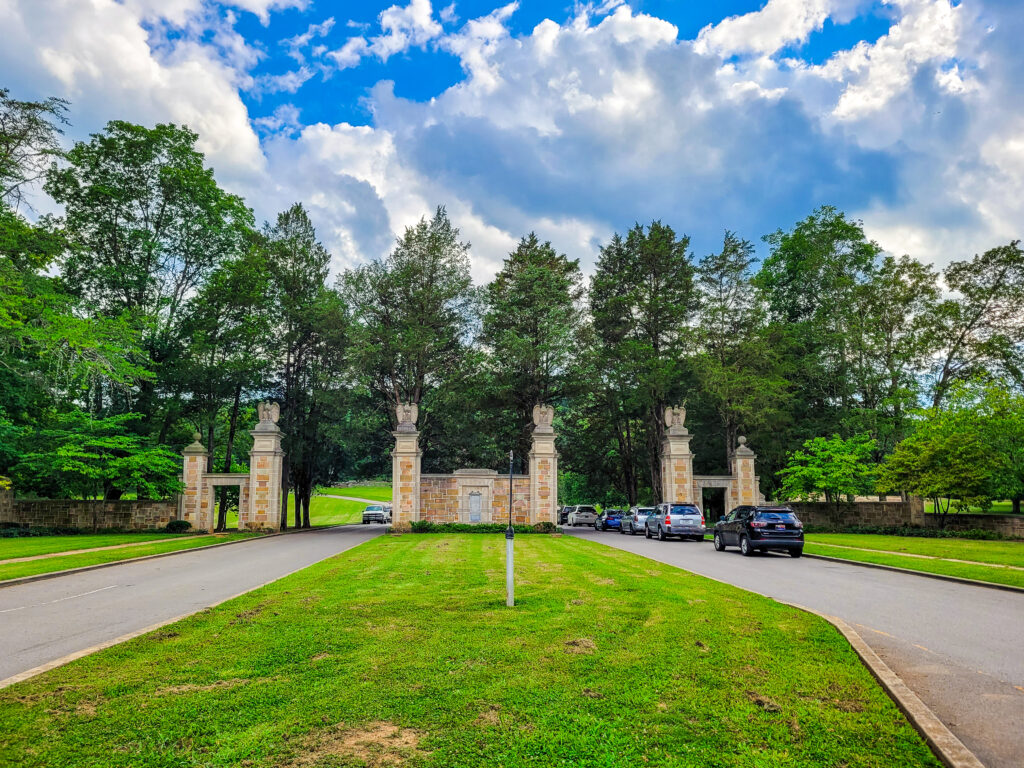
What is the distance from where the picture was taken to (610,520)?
37.7m

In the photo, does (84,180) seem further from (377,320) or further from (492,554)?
(492,554)

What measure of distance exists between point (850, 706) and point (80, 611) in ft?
34.7

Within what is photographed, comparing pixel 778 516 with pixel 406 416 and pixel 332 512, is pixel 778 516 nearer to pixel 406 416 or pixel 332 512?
pixel 406 416

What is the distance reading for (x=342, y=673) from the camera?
5555 mm

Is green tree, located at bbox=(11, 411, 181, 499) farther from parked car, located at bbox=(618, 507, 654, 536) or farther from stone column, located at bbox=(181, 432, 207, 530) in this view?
parked car, located at bbox=(618, 507, 654, 536)

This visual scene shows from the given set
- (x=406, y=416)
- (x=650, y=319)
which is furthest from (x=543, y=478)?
(x=650, y=319)

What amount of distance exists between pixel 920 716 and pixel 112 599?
11.8 meters

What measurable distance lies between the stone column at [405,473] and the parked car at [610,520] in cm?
1279

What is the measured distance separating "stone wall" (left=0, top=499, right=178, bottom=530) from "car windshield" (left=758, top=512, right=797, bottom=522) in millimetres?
28300

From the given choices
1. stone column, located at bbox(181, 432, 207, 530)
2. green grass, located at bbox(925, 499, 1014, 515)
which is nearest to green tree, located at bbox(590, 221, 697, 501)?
green grass, located at bbox(925, 499, 1014, 515)

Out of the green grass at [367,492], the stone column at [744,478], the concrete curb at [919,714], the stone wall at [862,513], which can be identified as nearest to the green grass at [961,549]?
the stone wall at [862,513]

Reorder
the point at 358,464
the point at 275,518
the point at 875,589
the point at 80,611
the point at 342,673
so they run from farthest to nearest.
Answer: the point at 358,464 → the point at 275,518 → the point at 875,589 → the point at 80,611 → the point at 342,673

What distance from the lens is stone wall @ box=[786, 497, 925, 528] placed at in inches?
1148

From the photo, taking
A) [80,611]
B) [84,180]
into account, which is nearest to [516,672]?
[80,611]
